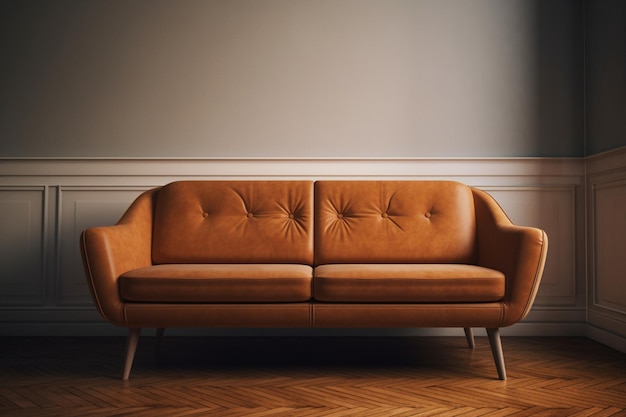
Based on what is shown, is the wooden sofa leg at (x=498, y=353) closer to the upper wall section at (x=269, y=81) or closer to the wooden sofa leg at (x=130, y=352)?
the upper wall section at (x=269, y=81)

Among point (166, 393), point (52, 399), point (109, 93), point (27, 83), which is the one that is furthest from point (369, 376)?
point (27, 83)

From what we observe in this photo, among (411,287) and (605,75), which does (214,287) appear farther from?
(605,75)

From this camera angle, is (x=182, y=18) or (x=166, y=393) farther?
(x=182, y=18)

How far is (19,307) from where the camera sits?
10.3 feet

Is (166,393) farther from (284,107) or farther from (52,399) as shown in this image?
(284,107)

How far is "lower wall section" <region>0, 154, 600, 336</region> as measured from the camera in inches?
125

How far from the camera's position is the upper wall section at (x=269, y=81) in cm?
321

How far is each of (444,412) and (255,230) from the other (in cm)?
131

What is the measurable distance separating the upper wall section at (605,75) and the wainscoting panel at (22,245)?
10.6 ft

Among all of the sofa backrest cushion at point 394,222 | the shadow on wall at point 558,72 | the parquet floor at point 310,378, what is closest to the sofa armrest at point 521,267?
the parquet floor at point 310,378

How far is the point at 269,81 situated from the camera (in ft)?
10.6

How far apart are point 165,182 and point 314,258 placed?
1.06m

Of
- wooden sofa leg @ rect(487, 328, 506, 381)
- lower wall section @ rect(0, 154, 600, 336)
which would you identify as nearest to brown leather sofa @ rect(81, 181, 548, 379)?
wooden sofa leg @ rect(487, 328, 506, 381)

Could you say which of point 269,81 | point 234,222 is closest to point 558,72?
point 269,81
